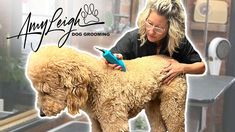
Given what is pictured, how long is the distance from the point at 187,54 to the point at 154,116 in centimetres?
13

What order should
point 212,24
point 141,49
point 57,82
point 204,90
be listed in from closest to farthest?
point 57,82 < point 141,49 < point 204,90 < point 212,24

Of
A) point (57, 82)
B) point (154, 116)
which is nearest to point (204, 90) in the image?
point (154, 116)

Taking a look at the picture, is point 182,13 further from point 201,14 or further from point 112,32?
point 201,14

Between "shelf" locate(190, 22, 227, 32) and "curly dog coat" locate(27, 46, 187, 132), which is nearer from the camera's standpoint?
"curly dog coat" locate(27, 46, 187, 132)

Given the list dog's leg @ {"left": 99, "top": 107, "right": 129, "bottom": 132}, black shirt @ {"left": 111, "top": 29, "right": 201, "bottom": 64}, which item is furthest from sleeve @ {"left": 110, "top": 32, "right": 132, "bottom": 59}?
dog's leg @ {"left": 99, "top": 107, "right": 129, "bottom": 132}

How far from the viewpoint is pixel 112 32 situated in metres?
0.77

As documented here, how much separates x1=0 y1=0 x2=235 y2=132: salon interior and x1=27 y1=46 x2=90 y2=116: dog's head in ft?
0.32

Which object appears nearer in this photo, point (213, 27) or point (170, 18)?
point (170, 18)

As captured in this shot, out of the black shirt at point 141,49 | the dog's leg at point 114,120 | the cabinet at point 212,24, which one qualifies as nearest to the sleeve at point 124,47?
the black shirt at point 141,49

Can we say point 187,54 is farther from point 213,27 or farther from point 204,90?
point 213,27

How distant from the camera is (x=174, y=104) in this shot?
0.71 m

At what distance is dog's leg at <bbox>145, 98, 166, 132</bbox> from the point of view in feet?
2.39

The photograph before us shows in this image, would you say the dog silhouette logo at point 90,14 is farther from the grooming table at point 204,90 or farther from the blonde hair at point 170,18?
the grooming table at point 204,90

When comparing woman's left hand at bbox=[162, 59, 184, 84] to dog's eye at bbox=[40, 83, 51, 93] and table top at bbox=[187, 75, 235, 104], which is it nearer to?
table top at bbox=[187, 75, 235, 104]
